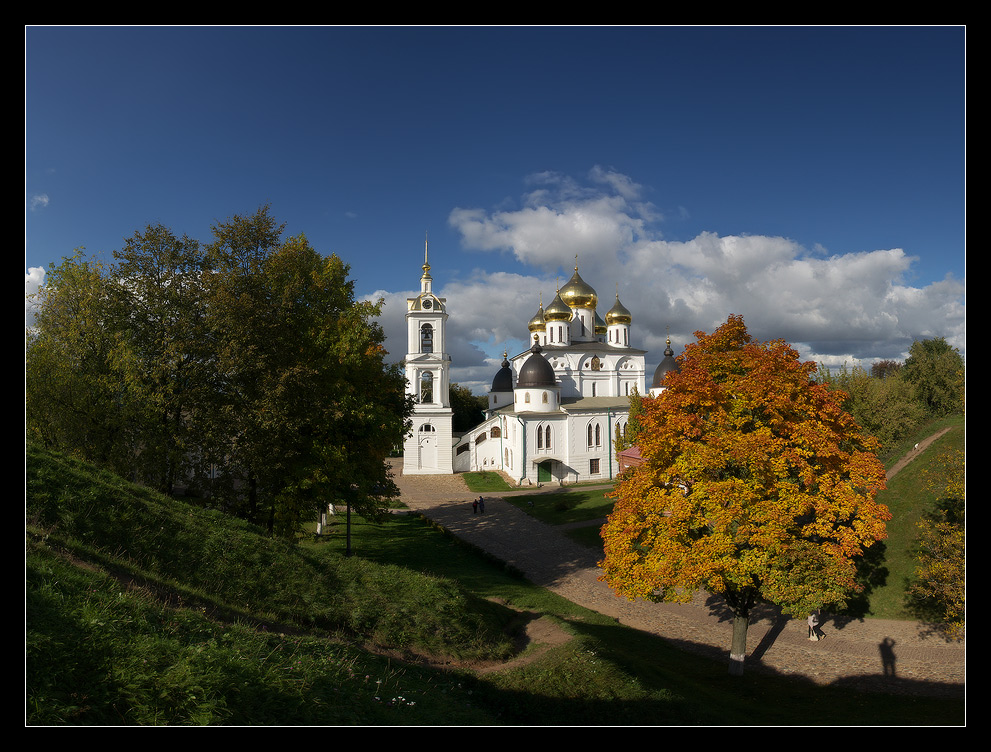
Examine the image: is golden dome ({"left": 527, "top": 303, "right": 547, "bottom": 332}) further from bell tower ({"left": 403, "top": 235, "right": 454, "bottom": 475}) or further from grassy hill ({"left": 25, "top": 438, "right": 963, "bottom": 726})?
grassy hill ({"left": 25, "top": 438, "right": 963, "bottom": 726})

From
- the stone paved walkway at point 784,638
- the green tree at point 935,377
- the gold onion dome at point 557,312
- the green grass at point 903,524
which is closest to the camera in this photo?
the stone paved walkway at point 784,638

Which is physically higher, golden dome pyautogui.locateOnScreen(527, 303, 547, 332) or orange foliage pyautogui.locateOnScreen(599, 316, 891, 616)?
golden dome pyautogui.locateOnScreen(527, 303, 547, 332)

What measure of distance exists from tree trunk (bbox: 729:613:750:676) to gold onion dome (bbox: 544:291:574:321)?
126ft

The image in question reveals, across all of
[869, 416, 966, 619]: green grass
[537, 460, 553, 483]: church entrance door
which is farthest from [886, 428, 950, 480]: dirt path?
[537, 460, 553, 483]: church entrance door

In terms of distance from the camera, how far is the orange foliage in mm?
9148

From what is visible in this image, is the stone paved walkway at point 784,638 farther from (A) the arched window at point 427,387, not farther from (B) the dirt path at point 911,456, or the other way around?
(A) the arched window at point 427,387

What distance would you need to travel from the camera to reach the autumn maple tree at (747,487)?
30.0ft

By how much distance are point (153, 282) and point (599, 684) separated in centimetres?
1390

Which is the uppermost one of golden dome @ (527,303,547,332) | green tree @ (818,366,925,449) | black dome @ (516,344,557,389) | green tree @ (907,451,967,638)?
golden dome @ (527,303,547,332)

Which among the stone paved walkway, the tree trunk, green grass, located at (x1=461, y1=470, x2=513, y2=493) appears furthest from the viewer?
green grass, located at (x1=461, y1=470, x2=513, y2=493)

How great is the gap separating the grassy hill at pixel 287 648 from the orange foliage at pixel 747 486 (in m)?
2.04

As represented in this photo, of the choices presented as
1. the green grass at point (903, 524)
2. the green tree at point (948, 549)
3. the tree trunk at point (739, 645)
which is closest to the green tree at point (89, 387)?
the tree trunk at point (739, 645)

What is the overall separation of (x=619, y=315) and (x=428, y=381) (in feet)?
76.8
